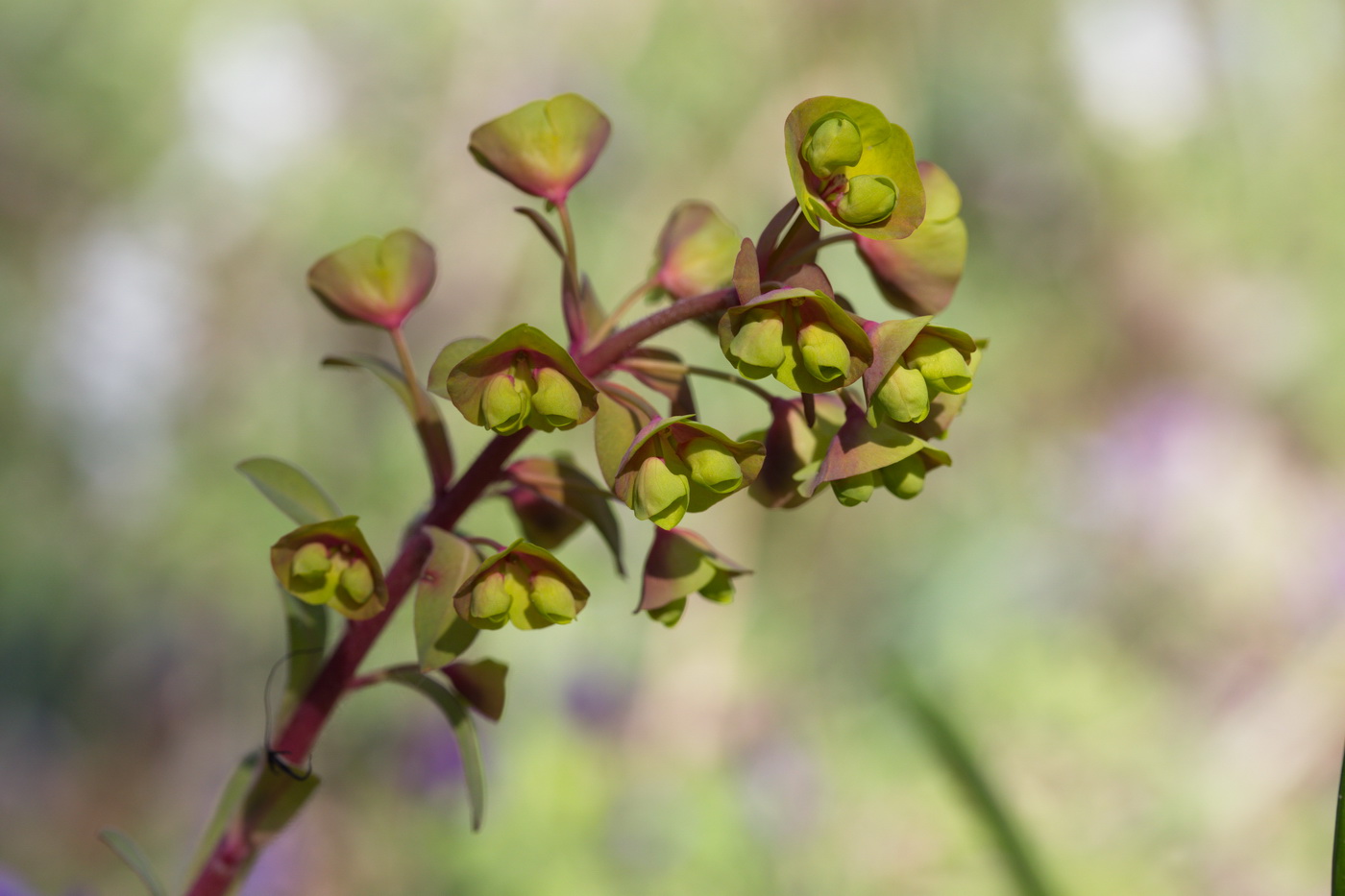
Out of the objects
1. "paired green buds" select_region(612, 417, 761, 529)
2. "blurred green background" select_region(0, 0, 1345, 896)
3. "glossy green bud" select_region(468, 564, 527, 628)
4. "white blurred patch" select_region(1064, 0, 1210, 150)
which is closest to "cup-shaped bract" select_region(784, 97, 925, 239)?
"paired green buds" select_region(612, 417, 761, 529)

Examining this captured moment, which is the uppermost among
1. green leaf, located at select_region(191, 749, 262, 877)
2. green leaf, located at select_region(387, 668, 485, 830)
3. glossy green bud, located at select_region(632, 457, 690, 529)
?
glossy green bud, located at select_region(632, 457, 690, 529)

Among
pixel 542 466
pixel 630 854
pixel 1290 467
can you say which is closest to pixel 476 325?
pixel 630 854

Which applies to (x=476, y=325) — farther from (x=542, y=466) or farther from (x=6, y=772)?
(x=542, y=466)

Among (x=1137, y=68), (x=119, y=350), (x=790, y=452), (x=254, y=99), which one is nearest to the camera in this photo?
(x=790, y=452)


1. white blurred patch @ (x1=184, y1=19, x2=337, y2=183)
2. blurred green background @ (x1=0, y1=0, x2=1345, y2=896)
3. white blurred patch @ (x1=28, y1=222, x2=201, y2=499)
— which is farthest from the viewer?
white blurred patch @ (x1=184, y1=19, x2=337, y2=183)

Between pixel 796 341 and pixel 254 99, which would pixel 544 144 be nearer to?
pixel 796 341

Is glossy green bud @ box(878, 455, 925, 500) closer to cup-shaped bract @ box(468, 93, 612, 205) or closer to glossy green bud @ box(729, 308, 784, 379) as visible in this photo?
glossy green bud @ box(729, 308, 784, 379)

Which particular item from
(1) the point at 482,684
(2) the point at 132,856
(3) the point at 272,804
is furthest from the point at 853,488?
(2) the point at 132,856
